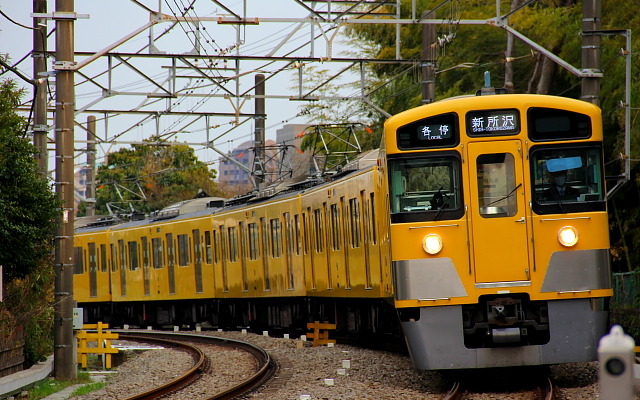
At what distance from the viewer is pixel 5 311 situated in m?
12.5

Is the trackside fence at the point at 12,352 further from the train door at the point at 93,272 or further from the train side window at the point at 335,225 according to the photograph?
the train door at the point at 93,272

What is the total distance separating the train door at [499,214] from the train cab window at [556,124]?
0.22 metres

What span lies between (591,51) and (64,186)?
6.22 m

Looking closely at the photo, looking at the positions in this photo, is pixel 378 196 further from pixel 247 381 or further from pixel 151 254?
pixel 151 254

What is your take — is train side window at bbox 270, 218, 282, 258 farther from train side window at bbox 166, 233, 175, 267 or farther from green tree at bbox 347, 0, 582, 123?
train side window at bbox 166, 233, 175, 267

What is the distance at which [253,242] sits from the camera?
69.0ft

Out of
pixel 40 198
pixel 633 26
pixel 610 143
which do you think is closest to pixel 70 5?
pixel 40 198

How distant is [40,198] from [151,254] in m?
13.3

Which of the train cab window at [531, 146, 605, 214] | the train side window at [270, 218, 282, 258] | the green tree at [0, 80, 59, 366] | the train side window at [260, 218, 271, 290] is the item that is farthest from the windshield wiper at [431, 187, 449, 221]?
the train side window at [260, 218, 271, 290]

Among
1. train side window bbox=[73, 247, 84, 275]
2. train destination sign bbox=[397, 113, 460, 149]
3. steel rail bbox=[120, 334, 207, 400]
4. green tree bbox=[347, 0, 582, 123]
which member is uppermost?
green tree bbox=[347, 0, 582, 123]

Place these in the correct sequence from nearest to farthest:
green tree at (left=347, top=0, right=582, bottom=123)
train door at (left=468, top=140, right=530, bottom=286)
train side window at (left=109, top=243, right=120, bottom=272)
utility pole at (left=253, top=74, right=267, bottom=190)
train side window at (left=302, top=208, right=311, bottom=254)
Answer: train door at (left=468, top=140, right=530, bottom=286), train side window at (left=302, top=208, right=311, bottom=254), green tree at (left=347, top=0, right=582, bottom=123), utility pole at (left=253, top=74, right=267, bottom=190), train side window at (left=109, top=243, right=120, bottom=272)

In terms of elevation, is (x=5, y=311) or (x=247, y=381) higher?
(x=5, y=311)

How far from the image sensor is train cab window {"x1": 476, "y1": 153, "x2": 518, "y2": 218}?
9727 mm

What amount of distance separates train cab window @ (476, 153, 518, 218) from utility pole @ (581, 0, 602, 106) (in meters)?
3.01
